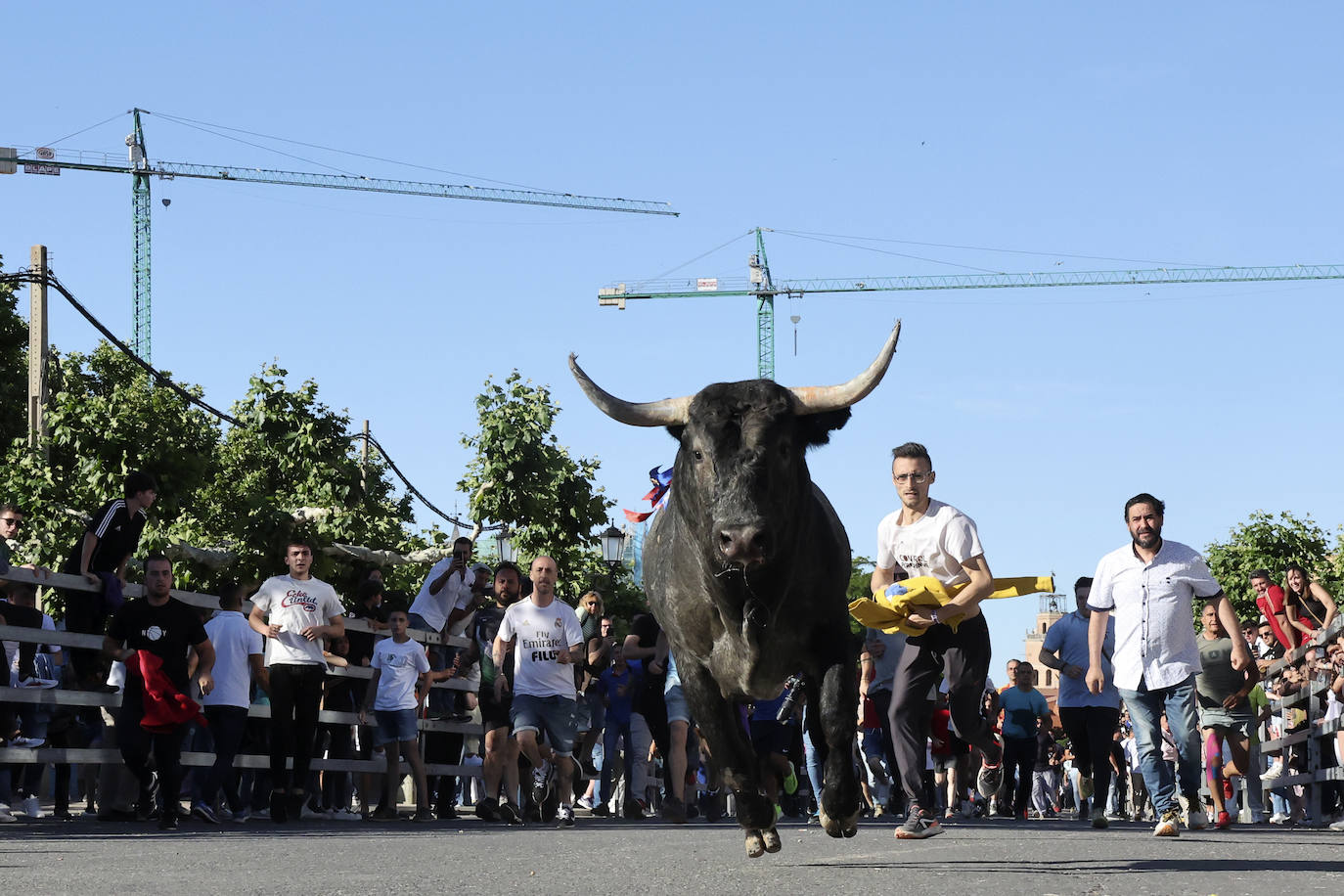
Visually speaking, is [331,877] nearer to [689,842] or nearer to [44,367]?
[689,842]

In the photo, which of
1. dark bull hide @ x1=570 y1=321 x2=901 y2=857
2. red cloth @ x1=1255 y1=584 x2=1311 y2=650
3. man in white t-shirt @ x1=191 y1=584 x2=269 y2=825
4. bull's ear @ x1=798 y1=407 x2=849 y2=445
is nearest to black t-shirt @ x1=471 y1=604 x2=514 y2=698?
man in white t-shirt @ x1=191 y1=584 x2=269 y2=825

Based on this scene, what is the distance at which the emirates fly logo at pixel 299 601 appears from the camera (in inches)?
542

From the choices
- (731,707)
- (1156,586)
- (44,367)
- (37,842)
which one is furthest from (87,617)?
(44,367)

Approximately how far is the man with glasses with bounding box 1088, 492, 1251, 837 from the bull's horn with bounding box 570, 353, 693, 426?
383cm

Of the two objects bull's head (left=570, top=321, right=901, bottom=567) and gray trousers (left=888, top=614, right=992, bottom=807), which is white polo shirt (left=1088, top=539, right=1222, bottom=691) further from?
bull's head (left=570, top=321, right=901, bottom=567)

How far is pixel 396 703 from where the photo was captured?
1511 cm

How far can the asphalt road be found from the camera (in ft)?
22.9

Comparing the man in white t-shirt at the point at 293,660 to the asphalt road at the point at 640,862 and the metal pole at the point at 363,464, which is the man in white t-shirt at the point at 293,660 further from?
the metal pole at the point at 363,464

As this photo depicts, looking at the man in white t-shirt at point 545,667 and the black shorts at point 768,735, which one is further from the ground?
the man in white t-shirt at point 545,667

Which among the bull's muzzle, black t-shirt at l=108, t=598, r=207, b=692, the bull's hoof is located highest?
the bull's muzzle

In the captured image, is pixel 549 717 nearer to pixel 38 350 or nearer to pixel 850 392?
pixel 850 392

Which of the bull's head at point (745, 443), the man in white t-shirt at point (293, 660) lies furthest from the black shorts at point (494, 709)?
the bull's head at point (745, 443)

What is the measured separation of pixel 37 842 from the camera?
393 inches

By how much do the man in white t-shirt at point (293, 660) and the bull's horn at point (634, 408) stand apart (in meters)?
5.37
